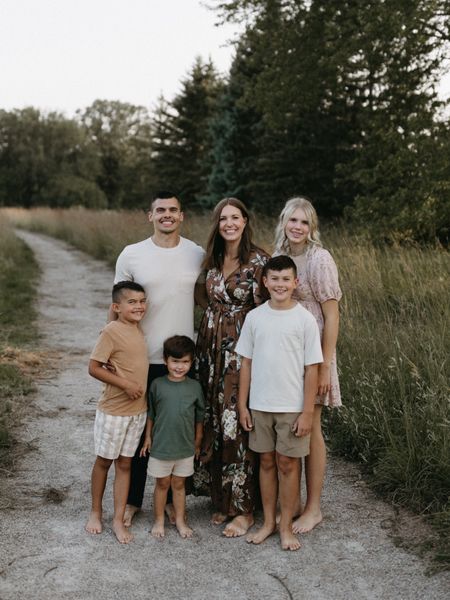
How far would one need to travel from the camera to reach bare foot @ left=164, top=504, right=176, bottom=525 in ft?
12.2

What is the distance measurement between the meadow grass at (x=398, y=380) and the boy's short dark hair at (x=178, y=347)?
1.43m

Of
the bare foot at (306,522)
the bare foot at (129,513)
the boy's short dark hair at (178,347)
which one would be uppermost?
the boy's short dark hair at (178,347)

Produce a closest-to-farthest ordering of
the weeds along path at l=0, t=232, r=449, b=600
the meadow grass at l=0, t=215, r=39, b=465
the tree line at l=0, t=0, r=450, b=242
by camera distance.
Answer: the weeds along path at l=0, t=232, r=449, b=600 → the meadow grass at l=0, t=215, r=39, b=465 → the tree line at l=0, t=0, r=450, b=242

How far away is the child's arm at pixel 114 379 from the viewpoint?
3.48 meters

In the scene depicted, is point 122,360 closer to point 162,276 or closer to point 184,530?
point 162,276

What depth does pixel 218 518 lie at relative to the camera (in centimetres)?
375

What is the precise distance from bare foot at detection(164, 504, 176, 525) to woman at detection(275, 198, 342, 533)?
69cm

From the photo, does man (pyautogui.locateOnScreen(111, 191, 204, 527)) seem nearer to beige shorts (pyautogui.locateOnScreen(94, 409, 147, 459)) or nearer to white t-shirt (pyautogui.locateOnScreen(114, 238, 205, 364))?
white t-shirt (pyautogui.locateOnScreen(114, 238, 205, 364))

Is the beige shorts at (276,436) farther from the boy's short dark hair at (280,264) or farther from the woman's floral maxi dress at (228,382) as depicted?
the boy's short dark hair at (280,264)

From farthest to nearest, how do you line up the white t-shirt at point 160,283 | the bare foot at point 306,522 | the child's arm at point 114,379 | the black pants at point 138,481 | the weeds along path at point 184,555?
1. the black pants at point 138,481
2. the white t-shirt at point 160,283
3. the bare foot at point 306,522
4. the child's arm at point 114,379
5. the weeds along path at point 184,555

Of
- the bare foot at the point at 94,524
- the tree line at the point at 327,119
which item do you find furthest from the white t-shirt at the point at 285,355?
the tree line at the point at 327,119

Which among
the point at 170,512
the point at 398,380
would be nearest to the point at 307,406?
the point at 170,512

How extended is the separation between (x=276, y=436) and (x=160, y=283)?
105cm

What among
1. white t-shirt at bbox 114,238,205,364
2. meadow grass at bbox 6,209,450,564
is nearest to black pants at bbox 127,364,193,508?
white t-shirt at bbox 114,238,205,364
